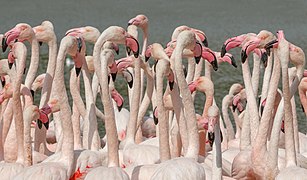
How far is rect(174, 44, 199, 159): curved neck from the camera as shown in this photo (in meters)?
7.70

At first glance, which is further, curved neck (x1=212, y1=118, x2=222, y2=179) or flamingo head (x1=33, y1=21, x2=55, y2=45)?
flamingo head (x1=33, y1=21, x2=55, y2=45)

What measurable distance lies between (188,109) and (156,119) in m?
0.80

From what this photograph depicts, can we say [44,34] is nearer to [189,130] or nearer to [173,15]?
[189,130]

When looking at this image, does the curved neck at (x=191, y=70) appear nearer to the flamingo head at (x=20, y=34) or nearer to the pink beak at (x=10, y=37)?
the flamingo head at (x=20, y=34)

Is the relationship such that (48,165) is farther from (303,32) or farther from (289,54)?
(303,32)

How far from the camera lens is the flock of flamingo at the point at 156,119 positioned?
7.11 meters

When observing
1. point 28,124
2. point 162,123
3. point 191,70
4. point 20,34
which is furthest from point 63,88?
point 191,70

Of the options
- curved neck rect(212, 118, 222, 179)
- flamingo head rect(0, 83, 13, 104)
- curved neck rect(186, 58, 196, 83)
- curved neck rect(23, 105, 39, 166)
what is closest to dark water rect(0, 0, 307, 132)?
curved neck rect(186, 58, 196, 83)

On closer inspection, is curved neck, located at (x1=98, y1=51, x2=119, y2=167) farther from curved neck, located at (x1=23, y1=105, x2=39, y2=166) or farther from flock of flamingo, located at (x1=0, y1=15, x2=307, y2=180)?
curved neck, located at (x1=23, y1=105, x2=39, y2=166)

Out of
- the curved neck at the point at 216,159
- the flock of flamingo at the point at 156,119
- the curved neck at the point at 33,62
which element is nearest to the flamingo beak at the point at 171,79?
the flock of flamingo at the point at 156,119

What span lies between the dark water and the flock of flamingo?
10.5 m

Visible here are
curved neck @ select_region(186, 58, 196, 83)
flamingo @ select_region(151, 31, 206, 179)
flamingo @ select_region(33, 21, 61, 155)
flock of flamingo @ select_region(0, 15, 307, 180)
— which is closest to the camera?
flamingo @ select_region(151, 31, 206, 179)

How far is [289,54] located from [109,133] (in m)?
1.51

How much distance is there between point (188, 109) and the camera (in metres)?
7.91
